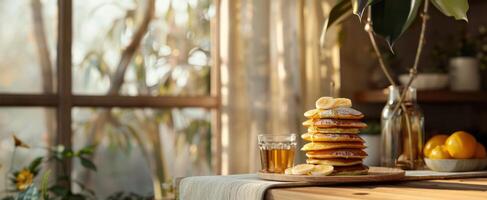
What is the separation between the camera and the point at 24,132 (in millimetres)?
3770

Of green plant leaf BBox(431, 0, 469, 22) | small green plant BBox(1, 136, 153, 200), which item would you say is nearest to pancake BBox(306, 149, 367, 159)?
green plant leaf BBox(431, 0, 469, 22)

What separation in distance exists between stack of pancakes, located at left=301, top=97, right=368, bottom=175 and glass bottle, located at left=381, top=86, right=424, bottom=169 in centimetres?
45

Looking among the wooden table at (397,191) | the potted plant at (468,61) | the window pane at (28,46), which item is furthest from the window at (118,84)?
the wooden table at (397,191)

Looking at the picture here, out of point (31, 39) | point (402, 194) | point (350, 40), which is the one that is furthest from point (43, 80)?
point (402, 194)

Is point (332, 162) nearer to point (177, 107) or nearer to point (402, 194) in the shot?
point (402, 194)

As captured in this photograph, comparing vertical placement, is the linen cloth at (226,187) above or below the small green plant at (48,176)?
above

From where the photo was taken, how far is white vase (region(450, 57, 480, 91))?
14.1 ft

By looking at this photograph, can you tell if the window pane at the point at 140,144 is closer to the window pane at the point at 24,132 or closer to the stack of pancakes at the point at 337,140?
the window pane at the point at 24,132

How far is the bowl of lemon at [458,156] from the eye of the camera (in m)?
2.29

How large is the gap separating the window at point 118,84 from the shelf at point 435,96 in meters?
0.68

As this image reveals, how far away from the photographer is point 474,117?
4.68 metres

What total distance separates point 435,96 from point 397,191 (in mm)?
2483

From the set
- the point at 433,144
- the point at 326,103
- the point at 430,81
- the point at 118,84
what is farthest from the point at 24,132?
the point at 326,103

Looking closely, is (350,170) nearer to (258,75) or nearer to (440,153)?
(440,153)
